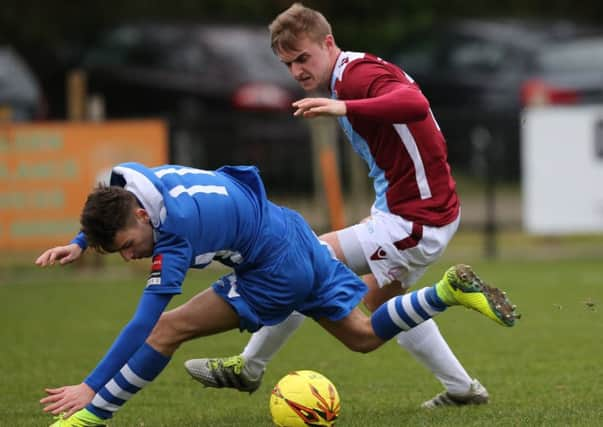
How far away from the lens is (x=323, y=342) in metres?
8.50

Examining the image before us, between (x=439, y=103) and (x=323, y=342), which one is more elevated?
(x=439, y=103)

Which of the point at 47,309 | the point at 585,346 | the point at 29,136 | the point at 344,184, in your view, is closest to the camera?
the point at 585,346

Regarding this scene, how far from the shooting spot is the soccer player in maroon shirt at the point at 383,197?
19.1ft

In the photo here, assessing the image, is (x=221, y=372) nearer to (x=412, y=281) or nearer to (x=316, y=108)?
(x=412, y=281)

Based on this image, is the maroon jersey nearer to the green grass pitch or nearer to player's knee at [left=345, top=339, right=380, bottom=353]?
player's knee at [left=345, top=339, right=380, bottom=353]

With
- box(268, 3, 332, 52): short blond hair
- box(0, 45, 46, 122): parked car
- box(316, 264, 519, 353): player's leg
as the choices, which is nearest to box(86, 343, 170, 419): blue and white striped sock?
box(316, 264, 519, 353): player's leg

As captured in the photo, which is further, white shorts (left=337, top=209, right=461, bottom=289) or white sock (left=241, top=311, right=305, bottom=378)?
white sock (left=241, top=311, right=305, bottom=378)

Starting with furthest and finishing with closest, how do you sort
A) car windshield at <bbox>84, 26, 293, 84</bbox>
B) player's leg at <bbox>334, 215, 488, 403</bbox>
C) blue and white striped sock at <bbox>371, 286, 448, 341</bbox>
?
car windshield at <bbox>84, 26, 293, 84</bbox> → player's leg at <bbox>334, 215, 488, 403</bbox> → blue and white striped sock at <bbox>371, 286, 448, 341</bbox>

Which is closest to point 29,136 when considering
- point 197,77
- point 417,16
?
point 197,77

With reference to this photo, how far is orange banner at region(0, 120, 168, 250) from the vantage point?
478 inches

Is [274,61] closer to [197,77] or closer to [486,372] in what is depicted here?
[197,77]

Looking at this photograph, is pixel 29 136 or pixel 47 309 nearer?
pixel 47 309

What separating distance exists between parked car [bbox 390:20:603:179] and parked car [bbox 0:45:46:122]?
4.25m

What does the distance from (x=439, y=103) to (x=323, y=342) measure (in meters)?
7.32
